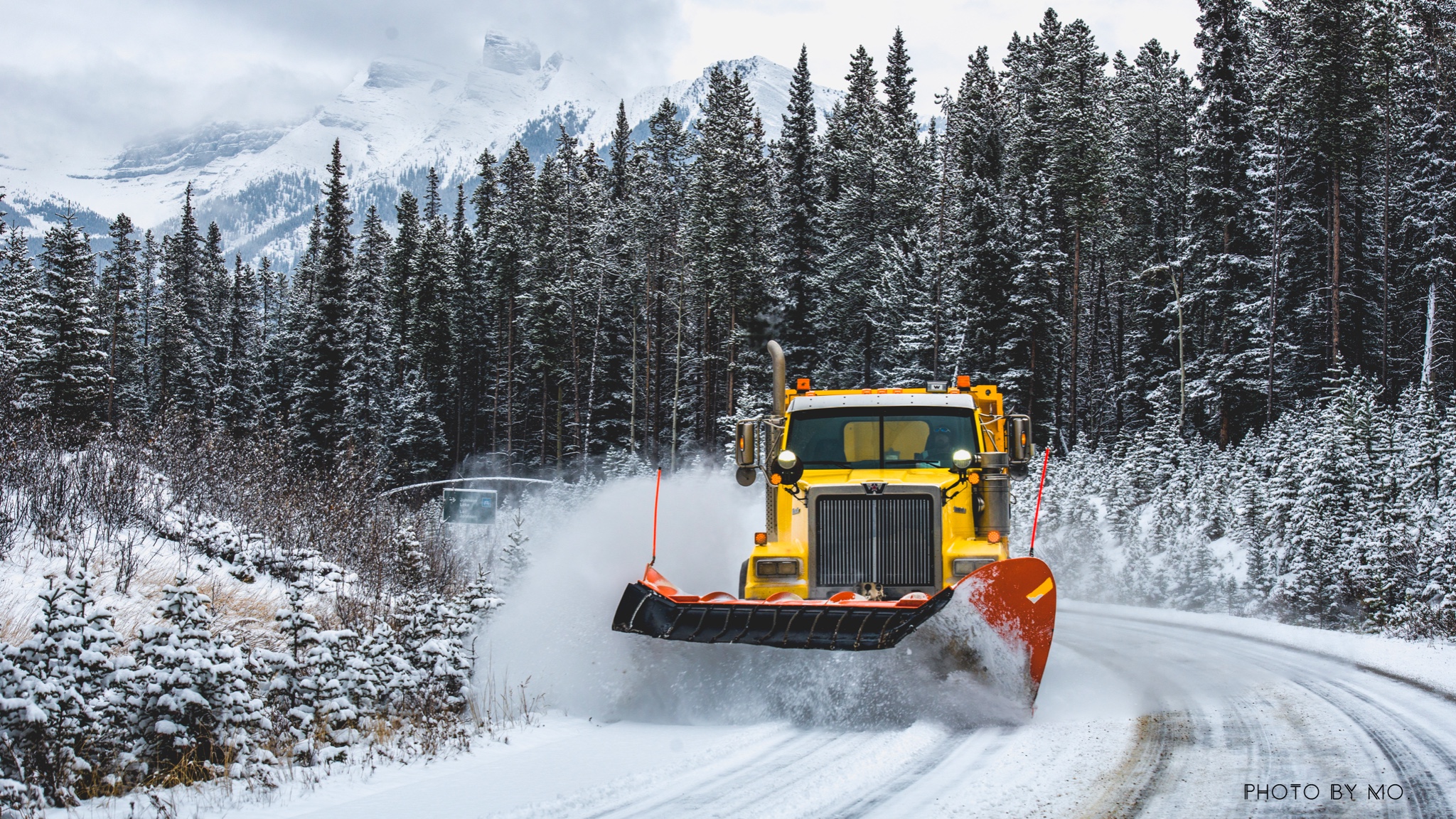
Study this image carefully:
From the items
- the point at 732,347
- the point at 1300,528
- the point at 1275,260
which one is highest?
the point at 1275,260

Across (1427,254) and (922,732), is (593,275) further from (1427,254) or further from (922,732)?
(922,732)

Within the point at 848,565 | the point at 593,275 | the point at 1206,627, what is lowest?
the point at 1206,627

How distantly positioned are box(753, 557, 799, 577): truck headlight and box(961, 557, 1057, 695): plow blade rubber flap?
1.97 meters

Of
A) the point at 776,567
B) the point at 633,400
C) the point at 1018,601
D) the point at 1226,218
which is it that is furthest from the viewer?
the point at 633,400

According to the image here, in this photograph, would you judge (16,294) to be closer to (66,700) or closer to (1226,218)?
(66,700)

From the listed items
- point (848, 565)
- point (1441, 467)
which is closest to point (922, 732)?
point (848, 565)

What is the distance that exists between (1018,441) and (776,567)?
2740mm

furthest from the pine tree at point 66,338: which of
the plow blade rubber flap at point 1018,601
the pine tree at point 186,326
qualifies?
the plow blade rubber flap at point 1018,601

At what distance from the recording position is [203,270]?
81.3m

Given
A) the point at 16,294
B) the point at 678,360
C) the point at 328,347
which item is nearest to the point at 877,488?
the point at 678,360

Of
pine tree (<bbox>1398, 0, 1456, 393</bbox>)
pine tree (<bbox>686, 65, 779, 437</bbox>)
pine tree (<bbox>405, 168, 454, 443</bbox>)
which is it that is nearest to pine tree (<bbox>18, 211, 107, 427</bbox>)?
pine tree (<bbox>405, 168, 454, 443</bbox>)

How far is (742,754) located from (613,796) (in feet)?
3.73

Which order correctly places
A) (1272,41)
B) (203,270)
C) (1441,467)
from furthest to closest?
(203,270), (1272,41), (1441,467)

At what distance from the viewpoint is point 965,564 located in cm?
820
